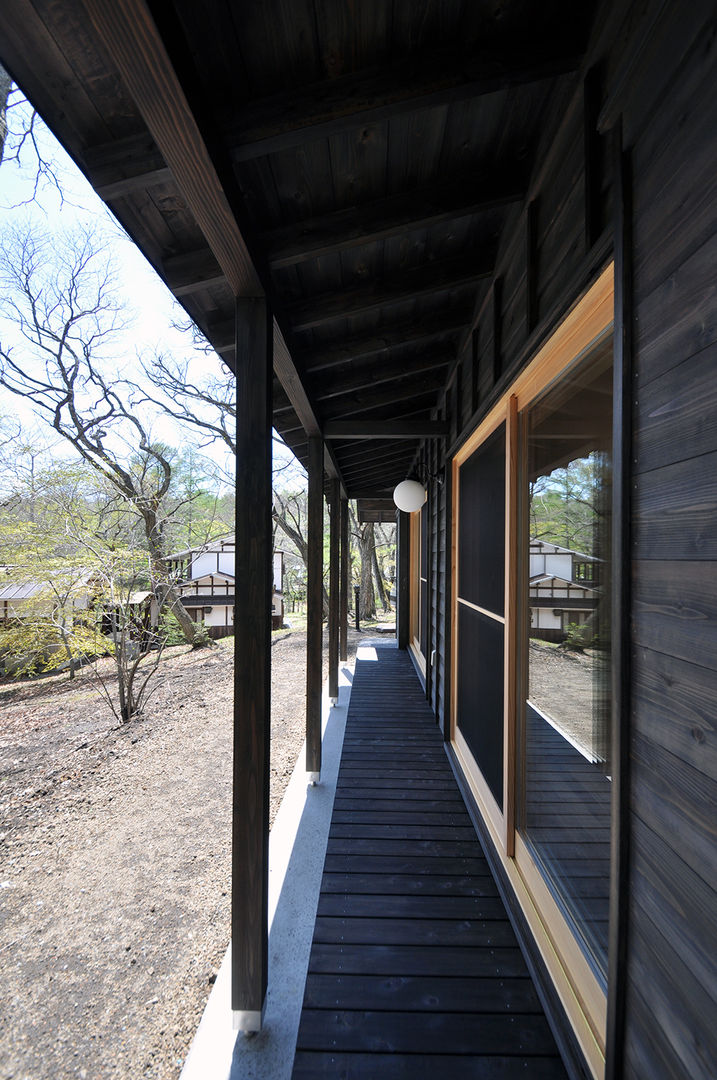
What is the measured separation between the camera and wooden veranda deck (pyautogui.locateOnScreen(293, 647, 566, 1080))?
1339 millimetres

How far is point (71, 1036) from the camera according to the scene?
65.6 inches

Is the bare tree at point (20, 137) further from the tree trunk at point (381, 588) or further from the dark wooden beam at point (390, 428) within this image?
the tree trunk at point (381, 588)

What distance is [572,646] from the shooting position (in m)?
1.36

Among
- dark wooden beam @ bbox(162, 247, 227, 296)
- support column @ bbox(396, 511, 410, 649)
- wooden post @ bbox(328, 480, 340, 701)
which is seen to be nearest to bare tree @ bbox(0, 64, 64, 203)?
dark wooden beam @ bbox(162, 247, 227, 296)

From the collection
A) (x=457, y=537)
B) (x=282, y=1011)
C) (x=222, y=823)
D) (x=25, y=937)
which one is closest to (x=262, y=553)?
(x=282, y=1011)

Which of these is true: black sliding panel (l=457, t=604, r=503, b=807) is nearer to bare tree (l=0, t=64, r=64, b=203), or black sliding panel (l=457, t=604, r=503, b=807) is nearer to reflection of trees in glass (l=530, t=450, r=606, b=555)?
reflection of trees in glass (l=530, t=450, r=606, b=555)

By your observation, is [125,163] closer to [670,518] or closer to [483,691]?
[670,518]

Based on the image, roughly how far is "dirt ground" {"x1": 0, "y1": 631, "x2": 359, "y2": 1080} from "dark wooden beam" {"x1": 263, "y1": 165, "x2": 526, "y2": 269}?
2.55 m

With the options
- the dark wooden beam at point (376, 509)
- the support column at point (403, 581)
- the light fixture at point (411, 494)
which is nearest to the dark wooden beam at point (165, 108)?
the light fixture at point (411, 494)

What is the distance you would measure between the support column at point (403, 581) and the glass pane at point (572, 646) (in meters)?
5.66

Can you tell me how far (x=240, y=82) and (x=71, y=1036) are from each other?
9.21 feet

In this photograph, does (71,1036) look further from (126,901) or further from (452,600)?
(452,600)

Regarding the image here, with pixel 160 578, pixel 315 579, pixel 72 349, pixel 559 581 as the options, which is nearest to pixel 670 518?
pixel 559 581

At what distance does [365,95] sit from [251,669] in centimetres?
Answer: 147
